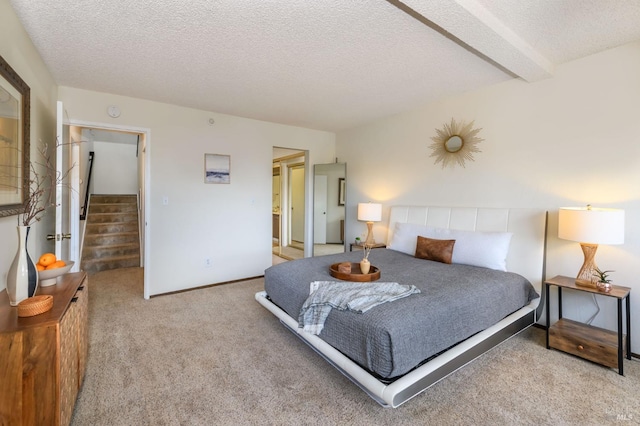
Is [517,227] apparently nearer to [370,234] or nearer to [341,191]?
[370,234]

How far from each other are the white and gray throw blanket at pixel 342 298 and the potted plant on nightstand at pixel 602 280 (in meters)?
1.42

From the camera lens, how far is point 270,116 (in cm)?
424

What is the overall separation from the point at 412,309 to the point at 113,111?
3.79m

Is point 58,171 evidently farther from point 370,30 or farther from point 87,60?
point 370,30

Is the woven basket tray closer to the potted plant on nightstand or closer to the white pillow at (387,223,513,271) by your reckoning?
the white pillow at (387,223,513,271)

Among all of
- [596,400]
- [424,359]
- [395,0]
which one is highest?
[395,0]

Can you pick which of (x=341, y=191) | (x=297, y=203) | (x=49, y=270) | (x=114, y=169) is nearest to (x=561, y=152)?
(x=341, y=191)

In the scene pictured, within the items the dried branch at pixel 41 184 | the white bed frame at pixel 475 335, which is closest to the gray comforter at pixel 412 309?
the white bed frame at pixel 475 335

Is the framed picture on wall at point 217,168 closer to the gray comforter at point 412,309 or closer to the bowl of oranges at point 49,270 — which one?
the gray comforter at point 412,309

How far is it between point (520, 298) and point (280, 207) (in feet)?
17.8

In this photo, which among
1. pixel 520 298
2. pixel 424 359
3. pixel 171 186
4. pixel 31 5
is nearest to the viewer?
pixel 424 359

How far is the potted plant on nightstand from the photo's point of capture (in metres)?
2.16

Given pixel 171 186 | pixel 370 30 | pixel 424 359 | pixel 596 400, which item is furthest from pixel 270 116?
pixel 596 400

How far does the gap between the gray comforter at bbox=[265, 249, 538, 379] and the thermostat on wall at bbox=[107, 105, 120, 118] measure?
2.62 metres
